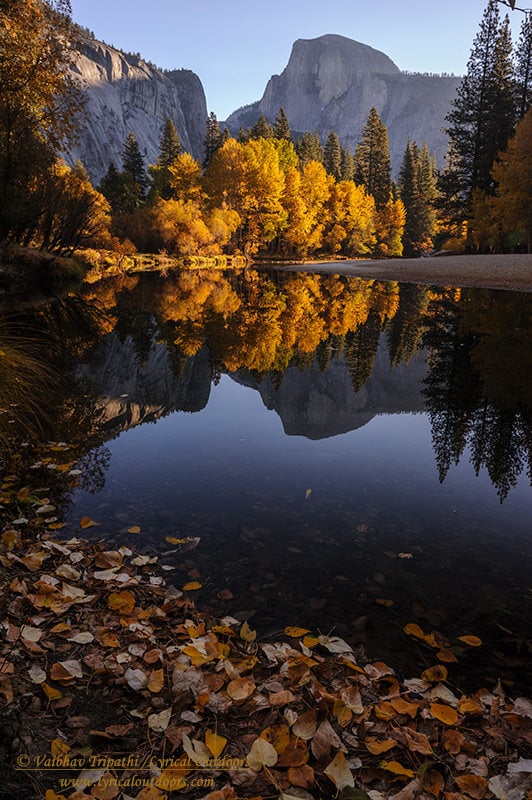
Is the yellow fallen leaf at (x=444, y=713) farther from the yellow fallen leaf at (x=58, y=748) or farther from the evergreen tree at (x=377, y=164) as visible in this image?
the evergreen tree at (x=377, y=164)

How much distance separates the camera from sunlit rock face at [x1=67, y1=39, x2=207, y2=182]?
124 meters

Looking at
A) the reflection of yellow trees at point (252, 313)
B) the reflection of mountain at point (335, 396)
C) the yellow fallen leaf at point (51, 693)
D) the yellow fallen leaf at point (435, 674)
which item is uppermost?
the reflection of yellow trees at point (252, 313)

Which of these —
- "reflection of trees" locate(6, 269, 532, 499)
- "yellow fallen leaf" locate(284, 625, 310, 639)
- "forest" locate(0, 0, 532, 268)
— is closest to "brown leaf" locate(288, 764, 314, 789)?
"yellow fallen leaf" locate(284, 625, 310, 639)

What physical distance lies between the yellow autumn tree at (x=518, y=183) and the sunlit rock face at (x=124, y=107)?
108 m

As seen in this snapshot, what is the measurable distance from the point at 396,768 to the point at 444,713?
0.49 metres

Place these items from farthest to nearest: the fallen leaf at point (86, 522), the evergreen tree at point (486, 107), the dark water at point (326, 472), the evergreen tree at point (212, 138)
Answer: the evergreen tree at point (212, 138)
the evergreen tree at point (486, 107)
the fallen leaf at point (86, 522)
the dark water at point (326, 472)

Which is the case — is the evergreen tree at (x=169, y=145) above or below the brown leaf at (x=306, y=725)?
above

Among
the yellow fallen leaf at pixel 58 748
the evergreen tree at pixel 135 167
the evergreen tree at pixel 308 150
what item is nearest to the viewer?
the yellow fallen leaf at pixel 58 748

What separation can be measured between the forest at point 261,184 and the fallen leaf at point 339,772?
16922 millimetres

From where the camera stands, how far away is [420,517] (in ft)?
14.0

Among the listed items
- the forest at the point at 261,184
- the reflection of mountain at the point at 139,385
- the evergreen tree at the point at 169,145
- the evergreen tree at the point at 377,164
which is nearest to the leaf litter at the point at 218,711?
the reflection of mountain at the point at 139,385

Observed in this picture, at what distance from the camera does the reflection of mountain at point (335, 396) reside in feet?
22.6

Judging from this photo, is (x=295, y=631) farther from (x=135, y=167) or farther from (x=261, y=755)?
(x=135, y=167)

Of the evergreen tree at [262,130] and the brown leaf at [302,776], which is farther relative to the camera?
the evergreen tree at [262,130]
